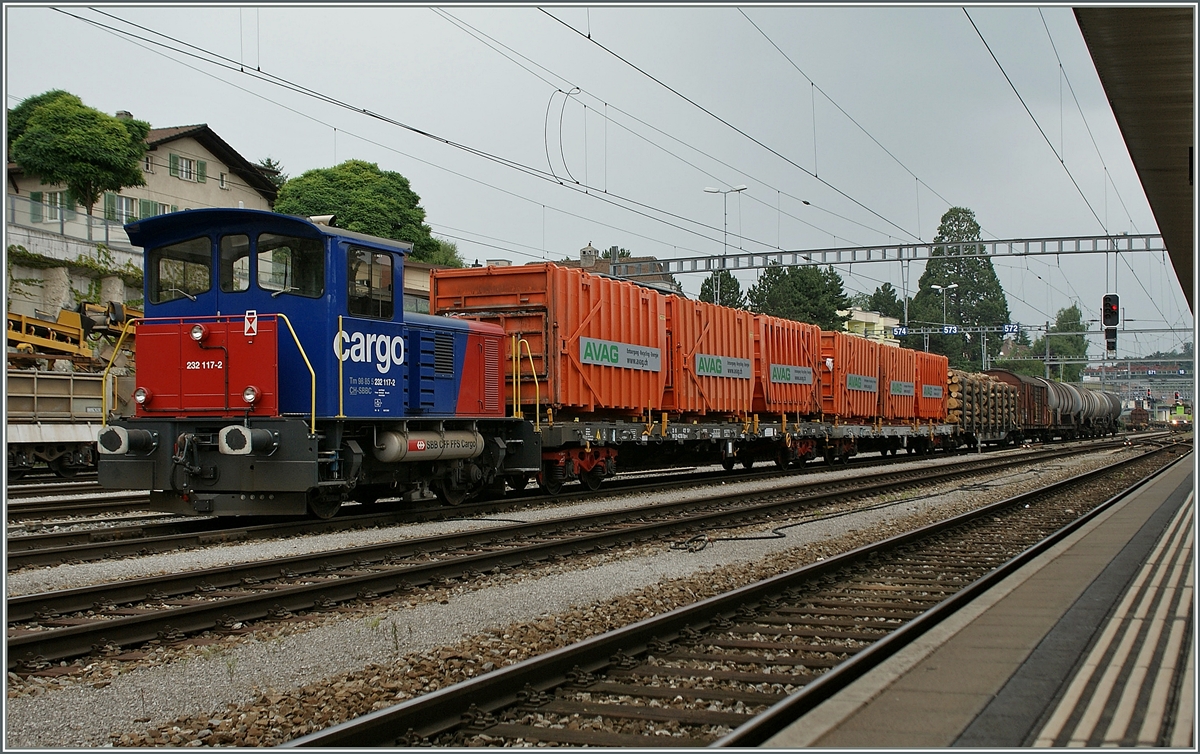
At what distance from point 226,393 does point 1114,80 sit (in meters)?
9.81

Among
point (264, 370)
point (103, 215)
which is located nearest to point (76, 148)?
point (103, 215)

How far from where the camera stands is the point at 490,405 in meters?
14.5

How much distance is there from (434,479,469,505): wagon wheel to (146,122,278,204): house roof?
39507 millimetres

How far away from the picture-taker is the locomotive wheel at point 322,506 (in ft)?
38.8

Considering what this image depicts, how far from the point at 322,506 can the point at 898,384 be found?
23672 mm

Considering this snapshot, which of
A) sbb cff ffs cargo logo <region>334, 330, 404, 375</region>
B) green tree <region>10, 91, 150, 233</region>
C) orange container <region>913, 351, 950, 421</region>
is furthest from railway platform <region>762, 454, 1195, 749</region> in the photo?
green tree <region>10, 91, 150, 233</region>

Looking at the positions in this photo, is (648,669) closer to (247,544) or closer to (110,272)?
(247,544)

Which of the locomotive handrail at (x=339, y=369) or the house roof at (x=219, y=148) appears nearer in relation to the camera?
the locomotive handrail at (x=339, y=369)

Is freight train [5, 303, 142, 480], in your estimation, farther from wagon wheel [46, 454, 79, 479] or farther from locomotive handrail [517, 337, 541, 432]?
locomotive handrail [517, 337, 541, 432]

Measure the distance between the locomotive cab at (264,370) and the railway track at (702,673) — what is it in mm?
5434

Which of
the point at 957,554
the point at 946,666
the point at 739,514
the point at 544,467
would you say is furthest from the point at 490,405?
the point at 946,666

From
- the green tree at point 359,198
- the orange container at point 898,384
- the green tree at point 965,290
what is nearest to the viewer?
the orange container at point 898,384

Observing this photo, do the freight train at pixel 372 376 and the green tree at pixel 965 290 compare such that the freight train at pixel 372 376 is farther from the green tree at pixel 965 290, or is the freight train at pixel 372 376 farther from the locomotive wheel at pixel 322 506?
the green tree at pixel 965 290

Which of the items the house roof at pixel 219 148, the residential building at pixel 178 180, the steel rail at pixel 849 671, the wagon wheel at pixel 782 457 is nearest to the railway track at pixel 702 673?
the steel rail at pixel 849 671
